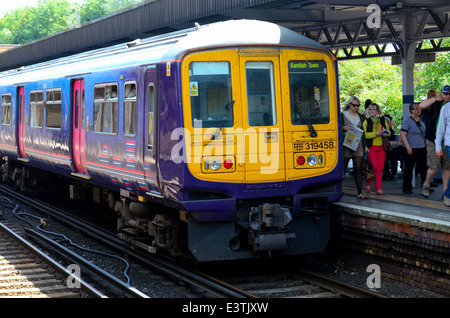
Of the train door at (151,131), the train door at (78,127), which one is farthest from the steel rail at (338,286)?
the train door at (78,127)

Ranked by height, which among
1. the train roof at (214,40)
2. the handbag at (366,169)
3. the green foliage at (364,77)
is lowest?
the handbag at (366,169)

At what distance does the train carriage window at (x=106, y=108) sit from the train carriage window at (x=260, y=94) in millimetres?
2508

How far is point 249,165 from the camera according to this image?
887 centimetres

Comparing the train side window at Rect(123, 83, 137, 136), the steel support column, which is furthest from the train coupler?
the steel support column

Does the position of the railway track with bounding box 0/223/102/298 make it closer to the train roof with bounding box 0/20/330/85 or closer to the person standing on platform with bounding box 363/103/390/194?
the train roof with bounding box 0/20/330/85

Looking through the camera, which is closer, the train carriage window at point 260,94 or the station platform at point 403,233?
the station platform at point 403,233

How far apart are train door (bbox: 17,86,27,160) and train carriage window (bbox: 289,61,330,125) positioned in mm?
9266

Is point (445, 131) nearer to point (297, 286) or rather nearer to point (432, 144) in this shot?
point (432, 144)

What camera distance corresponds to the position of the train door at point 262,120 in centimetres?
890

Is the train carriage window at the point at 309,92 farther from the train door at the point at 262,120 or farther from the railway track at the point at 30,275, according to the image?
the railway track at the point at 30,275

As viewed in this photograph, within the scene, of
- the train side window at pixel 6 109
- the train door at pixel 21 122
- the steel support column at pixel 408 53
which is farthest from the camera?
the train side window at pixel 6 109

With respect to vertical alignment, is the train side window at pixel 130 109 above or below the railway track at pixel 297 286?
above

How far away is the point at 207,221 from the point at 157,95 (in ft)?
5.62
